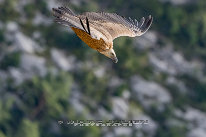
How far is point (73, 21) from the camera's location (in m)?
11.4

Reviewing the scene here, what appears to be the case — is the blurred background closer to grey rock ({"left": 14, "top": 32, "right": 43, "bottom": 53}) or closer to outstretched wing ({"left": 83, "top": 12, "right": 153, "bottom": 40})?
grey rock ({"left": 14, "top": 32, "right": 43, "bottom": 53})

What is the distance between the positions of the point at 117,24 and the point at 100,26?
0.79 metres

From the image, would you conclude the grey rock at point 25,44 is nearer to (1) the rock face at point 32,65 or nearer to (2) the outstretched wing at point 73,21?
(1) the rock face at point 32,65

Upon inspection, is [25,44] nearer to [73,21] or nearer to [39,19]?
[39,19]

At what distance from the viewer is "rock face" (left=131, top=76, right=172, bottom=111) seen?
34.0 metres

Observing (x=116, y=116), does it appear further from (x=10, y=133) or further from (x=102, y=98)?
(x=10, y=133)

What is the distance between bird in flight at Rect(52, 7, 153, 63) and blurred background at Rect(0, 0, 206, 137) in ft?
48.6

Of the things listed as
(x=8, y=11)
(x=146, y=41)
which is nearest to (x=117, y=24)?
(x=8, y=11)

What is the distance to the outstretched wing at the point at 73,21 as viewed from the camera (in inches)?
444

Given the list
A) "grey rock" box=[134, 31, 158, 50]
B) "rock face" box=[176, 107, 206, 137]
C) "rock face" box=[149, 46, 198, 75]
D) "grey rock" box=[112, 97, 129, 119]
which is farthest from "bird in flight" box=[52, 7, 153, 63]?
"grey rock" box=[134, 31, 158, 50]

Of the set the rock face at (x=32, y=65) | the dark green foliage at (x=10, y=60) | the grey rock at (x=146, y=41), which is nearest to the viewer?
the dark green foliage at (x=10, y=60)

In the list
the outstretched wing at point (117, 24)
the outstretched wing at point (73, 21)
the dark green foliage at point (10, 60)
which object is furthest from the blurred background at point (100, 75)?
the outstretched wing at point (73, 21)

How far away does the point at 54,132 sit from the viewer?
29938 mm

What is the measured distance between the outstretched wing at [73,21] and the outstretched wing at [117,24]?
876mm
